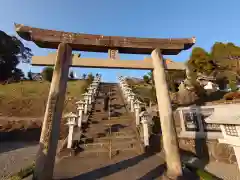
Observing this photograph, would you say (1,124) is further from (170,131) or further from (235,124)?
(235,124)

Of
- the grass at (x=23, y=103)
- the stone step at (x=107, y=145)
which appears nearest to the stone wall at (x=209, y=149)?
the stone step at (x=107, y=145)

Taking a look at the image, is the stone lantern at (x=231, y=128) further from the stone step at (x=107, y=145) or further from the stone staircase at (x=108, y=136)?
the stone step at (x=107, y=145)

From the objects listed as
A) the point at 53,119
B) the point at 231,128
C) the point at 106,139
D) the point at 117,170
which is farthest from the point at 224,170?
the point at 53,119

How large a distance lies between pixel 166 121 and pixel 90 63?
359 cm

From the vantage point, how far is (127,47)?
242 inches

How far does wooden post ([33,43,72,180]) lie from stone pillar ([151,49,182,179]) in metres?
3.51

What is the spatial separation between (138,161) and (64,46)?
18.7 ft

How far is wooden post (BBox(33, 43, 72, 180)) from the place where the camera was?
418 centimetres

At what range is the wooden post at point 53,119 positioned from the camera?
4176 millimetres

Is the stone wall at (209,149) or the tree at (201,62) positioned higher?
the tree at (201,62)

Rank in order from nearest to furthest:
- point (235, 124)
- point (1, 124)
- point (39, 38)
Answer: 1. point (235, 124)
2. point (39, 38)
3. point (1, 124)

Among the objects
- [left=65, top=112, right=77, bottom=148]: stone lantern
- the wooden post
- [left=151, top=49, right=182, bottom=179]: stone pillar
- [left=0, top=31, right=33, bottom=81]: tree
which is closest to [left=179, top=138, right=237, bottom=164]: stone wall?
[left=151, top=49, right=182, bottom=179]: stone pillar

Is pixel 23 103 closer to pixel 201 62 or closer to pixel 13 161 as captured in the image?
pixel 13 161

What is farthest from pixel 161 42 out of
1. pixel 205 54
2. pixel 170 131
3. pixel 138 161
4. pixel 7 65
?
pixel 7 65
